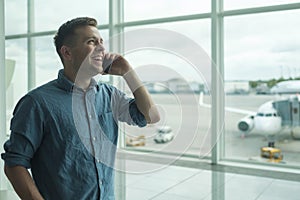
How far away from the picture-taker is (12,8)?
5.97 metres

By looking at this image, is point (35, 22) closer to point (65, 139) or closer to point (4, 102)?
point (4, 102)

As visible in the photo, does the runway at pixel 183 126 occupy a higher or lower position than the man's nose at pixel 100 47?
lower

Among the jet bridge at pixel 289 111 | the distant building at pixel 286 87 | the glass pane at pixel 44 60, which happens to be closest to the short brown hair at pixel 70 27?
the distant building at pixel 286 87

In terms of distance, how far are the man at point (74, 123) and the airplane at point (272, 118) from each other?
393cm

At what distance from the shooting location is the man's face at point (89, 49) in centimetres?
85

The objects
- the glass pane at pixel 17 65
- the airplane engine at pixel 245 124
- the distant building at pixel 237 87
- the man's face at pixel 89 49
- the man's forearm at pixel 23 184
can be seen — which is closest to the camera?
the man's forearm at pixel 23 184

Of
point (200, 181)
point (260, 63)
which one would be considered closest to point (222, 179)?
point (200, 181)

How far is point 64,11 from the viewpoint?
5.67m

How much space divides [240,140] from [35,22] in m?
4.15

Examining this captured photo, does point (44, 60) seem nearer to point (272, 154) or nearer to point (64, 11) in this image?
point (64, 11)

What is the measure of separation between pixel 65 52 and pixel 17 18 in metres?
5.84

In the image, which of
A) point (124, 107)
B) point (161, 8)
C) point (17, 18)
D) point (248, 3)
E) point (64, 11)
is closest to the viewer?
point (124, 107)

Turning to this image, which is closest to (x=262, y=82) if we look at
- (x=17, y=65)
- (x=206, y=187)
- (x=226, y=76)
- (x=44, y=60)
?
(x=226, y=76)

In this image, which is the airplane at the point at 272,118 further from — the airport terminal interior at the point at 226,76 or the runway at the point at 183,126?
the runway at the point at 183,126
